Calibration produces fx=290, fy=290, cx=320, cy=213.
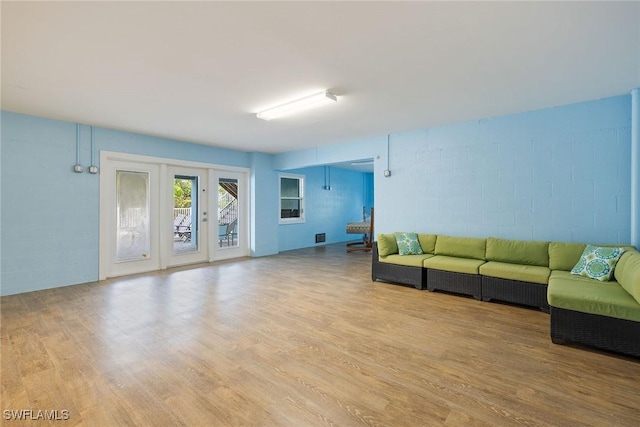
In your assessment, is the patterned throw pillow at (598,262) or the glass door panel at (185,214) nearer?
the patterned throw pillow at (598,262)

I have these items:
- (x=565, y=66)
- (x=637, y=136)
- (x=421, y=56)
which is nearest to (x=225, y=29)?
(x=421, y=56)

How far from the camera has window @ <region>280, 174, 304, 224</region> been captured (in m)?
8.34

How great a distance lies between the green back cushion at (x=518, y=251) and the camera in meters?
3.82

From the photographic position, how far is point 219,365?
2281mm

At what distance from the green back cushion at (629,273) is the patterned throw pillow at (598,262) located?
0.07 meters

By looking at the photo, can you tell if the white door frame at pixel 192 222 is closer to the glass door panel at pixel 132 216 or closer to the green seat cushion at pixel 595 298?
the glass door panel at pixel 132 216

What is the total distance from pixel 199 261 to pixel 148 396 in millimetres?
4871

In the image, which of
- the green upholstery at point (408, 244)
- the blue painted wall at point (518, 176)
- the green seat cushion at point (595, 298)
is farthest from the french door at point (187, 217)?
the green seat cushion at point (595, 298)

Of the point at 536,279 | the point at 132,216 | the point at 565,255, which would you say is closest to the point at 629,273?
the point at 536,279

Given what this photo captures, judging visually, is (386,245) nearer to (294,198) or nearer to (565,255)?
(565,255)

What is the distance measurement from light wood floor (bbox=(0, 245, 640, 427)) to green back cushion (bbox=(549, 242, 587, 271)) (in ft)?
2.28

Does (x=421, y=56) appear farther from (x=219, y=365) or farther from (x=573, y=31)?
(x=219, y=365)

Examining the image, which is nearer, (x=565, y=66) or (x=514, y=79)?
(x=565, y=66)

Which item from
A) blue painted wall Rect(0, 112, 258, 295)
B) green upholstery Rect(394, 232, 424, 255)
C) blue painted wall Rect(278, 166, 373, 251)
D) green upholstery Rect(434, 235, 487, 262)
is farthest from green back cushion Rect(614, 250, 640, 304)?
blue painted wall Rect(0, 112, 258, 295)
